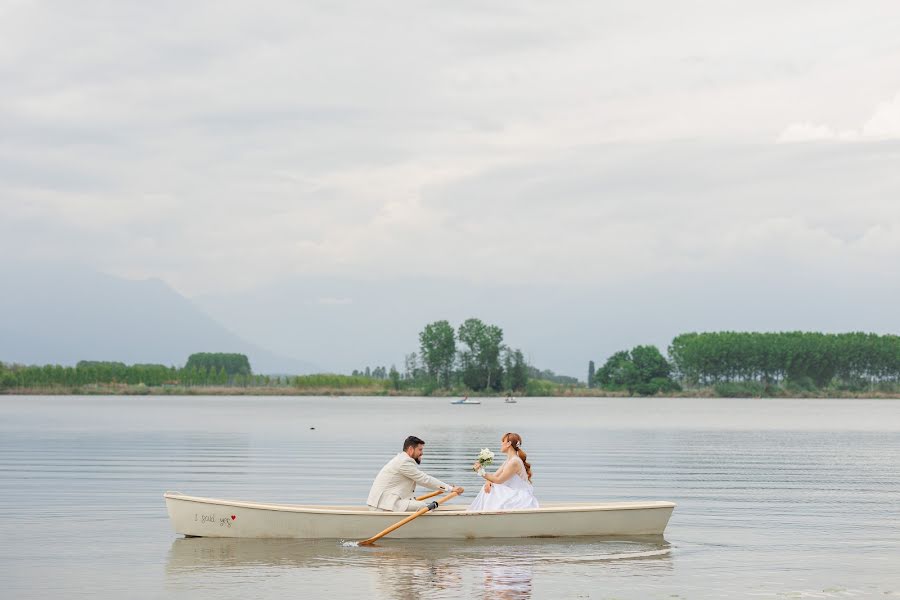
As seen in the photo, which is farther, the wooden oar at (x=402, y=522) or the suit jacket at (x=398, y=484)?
the suit jacket at (x=398, y=484)

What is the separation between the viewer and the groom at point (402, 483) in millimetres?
22000

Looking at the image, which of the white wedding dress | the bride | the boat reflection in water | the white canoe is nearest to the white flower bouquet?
the bride

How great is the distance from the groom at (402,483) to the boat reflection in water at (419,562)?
2.40ft

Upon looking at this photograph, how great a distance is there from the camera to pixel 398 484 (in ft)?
73.2

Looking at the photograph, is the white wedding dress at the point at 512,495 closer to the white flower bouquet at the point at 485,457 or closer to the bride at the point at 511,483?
the bride at the point at 511,483

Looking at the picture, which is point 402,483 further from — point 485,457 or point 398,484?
point 485,457

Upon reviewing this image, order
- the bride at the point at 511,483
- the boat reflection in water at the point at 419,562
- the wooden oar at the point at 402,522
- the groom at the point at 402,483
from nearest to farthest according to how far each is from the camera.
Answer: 1. the boat reflection in water at the point at 419,562
2. the wooden oar at the point at 402,522
3. the groom at the point at 402,483
4. the bride at the point at 511,483

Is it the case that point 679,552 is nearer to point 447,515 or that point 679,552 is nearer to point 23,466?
point 447,515

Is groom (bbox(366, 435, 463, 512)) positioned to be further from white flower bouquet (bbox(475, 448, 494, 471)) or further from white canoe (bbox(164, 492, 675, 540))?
white flower bouquet (bbox(475, 448, 494, 471))

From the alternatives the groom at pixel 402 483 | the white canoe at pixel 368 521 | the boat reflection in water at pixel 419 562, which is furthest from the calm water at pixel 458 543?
the groom at pixel 402 483

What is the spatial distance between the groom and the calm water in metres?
0.81

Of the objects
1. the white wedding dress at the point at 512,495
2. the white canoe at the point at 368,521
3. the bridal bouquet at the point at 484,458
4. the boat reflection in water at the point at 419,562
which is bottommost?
the boat reflection in water at the point at 419,562

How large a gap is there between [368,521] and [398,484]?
2.99ft

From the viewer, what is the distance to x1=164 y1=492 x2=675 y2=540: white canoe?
2202 cm
